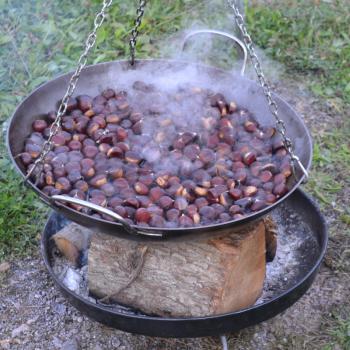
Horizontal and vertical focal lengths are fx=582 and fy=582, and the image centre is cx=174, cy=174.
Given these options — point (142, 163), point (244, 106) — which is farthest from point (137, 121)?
point (244, 106)

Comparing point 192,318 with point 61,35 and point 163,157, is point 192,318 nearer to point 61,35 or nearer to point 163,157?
point 163,157

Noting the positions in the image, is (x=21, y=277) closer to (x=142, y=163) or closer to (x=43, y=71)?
(x=142, y=163)

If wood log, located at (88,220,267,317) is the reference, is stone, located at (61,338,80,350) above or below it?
below

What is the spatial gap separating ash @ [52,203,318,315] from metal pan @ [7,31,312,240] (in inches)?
25.2

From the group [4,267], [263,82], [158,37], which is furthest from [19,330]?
[158,37]

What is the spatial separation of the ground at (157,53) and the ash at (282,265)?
0.55 ft

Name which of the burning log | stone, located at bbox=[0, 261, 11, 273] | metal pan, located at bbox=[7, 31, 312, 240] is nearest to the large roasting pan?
metal pan, located at bbox=[7, 31, 312, 240]

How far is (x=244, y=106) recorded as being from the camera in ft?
8.99

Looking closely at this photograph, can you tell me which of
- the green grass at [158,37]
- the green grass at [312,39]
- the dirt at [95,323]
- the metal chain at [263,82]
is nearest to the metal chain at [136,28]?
the metal chain at [263,82]

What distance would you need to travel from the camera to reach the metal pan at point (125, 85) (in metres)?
2.02

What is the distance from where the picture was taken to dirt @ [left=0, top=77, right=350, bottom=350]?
2744 mm

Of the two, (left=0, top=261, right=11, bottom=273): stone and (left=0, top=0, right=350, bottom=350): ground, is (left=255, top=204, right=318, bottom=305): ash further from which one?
(left=0, top=261, right=11, bottom=273): stone

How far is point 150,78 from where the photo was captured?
2.85 meters

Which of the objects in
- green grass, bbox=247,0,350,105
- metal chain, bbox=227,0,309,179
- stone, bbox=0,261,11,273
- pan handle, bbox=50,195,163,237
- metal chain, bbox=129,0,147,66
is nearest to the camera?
pan handle, bbox=50,195,163,237
